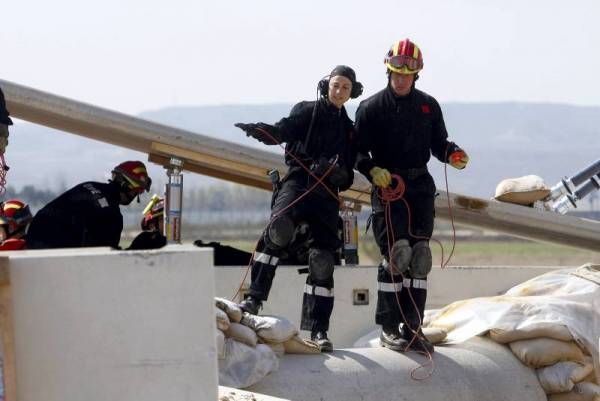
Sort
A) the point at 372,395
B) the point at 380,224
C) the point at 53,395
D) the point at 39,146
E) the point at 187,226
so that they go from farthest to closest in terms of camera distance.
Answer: the point at 39,146, the point at 187,226, the point at 380,224, the point at 372,395, the point at 53,395

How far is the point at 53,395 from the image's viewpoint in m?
6.81

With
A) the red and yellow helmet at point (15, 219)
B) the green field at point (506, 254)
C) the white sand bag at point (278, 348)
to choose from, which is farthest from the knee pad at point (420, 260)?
the green field at point (506, 254)

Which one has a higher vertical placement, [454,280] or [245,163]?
[245,163]

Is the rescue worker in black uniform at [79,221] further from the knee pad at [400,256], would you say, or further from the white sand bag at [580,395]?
the white sand bag at [580,395]

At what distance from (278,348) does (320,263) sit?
68 cm

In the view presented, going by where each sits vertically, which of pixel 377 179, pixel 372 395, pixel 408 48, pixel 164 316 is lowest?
pixel 372 395

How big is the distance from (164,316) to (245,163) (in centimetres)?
526

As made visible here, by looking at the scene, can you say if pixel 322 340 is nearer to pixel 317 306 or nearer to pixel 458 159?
pixel 317 306

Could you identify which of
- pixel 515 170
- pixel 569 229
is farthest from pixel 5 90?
pixel 515 170

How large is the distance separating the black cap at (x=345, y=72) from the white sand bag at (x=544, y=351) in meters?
2.22

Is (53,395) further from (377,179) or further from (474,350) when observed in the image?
(474,350)

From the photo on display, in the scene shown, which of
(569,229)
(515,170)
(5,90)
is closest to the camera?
(5,90)

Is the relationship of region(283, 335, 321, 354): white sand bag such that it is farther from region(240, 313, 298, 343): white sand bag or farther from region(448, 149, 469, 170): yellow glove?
region(448, 149, 469, 170): yellow glove

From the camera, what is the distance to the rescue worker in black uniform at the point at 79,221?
10742 millimetres
